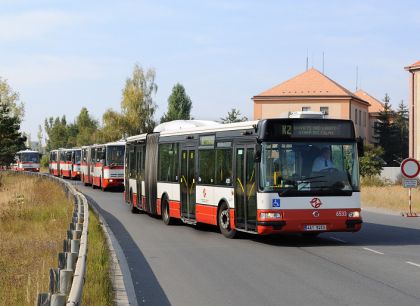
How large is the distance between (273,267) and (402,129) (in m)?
102

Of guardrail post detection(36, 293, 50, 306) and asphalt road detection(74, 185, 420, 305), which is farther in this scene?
asphalt road detection(74, 185, 420, 305)

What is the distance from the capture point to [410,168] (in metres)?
27.6

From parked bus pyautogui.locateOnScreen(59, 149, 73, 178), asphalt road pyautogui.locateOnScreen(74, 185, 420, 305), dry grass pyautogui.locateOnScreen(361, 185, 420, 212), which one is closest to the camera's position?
asphalt road pyautogui.locateOnScreen(74, 185, 420, 305)

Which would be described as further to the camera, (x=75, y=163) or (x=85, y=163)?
(x=75, y=163)

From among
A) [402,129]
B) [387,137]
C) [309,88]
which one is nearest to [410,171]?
[309,88]

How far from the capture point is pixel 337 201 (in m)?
16.8

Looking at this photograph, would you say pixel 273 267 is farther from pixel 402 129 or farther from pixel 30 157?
pixel 402 129

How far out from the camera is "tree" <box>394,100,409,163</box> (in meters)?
101

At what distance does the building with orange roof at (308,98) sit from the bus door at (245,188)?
7038 cm

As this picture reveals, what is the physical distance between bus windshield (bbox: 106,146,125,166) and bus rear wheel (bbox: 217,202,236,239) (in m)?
27.3

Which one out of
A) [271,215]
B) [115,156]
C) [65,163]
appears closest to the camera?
[271,215]

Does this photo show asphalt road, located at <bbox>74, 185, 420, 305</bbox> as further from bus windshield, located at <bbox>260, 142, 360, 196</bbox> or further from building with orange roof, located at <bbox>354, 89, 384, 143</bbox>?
building with orange roof, located at <bbox>354, 89, 384, 143</bbox>

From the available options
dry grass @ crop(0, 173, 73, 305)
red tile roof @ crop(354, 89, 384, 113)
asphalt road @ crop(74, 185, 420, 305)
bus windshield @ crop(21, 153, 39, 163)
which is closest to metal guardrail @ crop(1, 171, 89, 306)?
dry grass @ crop(0, 173, 73, 305)

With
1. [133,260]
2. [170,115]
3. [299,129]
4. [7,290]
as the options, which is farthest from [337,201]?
[170,115]
